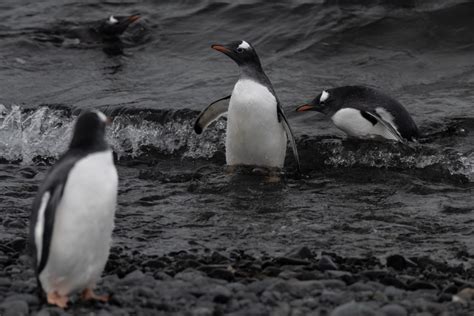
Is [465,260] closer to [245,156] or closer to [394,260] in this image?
[394,260]

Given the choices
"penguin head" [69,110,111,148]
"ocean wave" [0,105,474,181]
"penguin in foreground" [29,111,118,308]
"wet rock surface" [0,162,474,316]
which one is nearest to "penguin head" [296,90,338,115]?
"ocean wave" [0,105,474,181]

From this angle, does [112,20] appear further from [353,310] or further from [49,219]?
[353,310]

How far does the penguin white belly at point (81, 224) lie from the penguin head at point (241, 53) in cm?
369

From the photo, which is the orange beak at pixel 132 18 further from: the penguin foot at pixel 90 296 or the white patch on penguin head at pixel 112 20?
the penguin foot at pixel 90 296

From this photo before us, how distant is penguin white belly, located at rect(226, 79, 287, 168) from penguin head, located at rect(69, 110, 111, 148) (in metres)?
3.25

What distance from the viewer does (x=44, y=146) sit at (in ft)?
30.1

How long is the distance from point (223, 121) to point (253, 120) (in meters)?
1.74

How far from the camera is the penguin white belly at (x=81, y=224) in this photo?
4.57 metres

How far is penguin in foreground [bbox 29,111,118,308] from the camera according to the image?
4.57 meters

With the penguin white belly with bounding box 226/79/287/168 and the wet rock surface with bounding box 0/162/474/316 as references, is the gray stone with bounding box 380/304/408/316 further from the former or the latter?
the penguin white belly with bounding box 226/79/287/168

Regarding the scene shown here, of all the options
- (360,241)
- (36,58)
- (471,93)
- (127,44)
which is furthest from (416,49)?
(360,241)

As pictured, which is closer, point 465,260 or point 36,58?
point 465,260

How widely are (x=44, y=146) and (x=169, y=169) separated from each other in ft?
4.60

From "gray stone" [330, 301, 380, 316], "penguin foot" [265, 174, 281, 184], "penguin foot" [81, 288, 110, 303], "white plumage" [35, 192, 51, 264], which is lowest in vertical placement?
"penguin foot" [265, 174, 281, 184]
